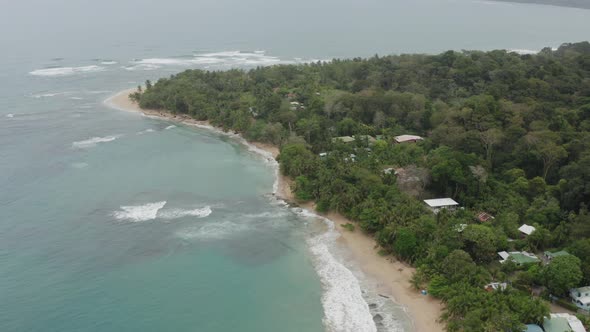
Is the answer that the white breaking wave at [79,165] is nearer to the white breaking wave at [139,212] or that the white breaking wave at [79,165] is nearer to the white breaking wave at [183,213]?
the white breaking wave at [139,212]

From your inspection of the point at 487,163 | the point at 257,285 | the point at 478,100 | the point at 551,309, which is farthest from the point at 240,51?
the point at 551,309

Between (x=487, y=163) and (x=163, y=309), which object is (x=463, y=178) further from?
(x=163, y=309)

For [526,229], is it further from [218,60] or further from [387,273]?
[218,60]

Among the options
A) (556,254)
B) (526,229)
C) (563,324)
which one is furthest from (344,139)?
(563,324)

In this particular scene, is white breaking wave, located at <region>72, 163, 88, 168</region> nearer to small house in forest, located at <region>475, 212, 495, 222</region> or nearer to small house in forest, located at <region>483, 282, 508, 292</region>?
small house in forest, located at <region>475, 212, 495, 222</region>

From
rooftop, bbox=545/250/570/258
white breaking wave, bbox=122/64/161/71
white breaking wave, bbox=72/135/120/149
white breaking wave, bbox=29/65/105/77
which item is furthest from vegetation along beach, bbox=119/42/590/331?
white breaking wave, bbox=29/65/105/77
